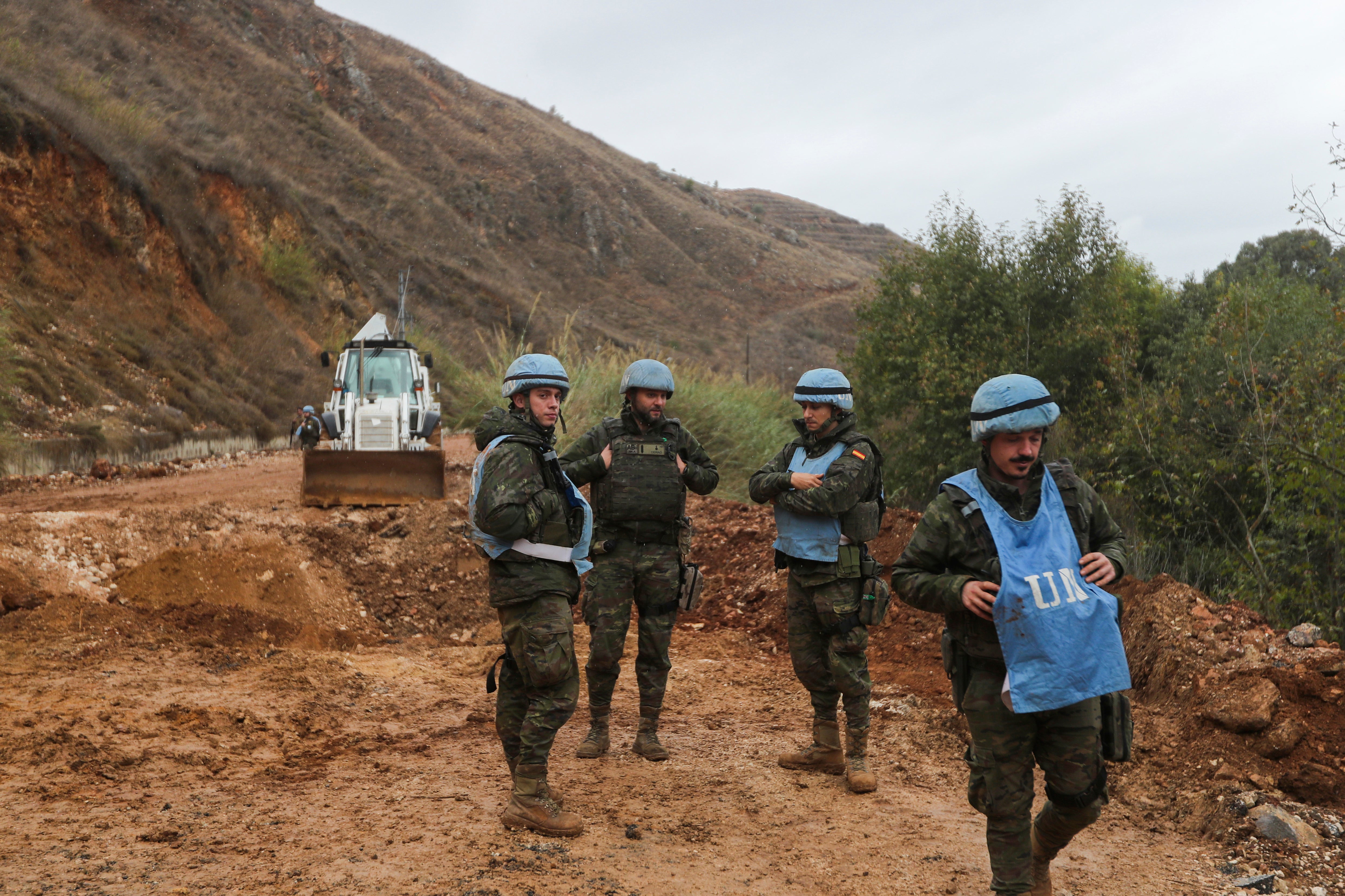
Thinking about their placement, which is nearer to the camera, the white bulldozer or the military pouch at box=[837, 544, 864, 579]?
the military pouch at box=[837, 544, 864, 579]

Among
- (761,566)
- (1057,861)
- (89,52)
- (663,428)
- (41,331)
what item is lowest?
(1057,861)

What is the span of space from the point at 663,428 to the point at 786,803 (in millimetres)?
1997

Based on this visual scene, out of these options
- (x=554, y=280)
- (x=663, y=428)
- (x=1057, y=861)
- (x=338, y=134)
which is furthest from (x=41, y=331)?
(x=554, y=280)

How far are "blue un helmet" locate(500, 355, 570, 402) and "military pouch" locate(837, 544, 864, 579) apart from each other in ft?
5.18

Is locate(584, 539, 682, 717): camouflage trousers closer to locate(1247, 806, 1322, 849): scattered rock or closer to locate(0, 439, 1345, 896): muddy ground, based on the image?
locate(0, 439, 1345, 896): muddy ground

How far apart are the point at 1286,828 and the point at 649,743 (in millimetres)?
2937

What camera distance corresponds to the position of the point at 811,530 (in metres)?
4.80

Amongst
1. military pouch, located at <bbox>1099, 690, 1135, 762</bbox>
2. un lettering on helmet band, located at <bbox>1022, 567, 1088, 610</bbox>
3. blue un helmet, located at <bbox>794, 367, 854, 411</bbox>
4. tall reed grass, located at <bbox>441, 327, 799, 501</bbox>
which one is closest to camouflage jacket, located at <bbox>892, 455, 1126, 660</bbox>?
un lettering on helmet band, located at <bbox>1022, 567, 1088, 610</bbox>

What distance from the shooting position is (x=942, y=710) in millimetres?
6230

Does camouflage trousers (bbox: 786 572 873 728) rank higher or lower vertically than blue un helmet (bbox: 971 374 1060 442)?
lower

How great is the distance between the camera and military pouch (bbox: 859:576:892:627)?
471 centimetres

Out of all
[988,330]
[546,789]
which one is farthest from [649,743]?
[988,330]

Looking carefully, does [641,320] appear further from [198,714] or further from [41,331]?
[198,714]

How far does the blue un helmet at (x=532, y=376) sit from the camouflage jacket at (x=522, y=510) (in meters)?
0.12
